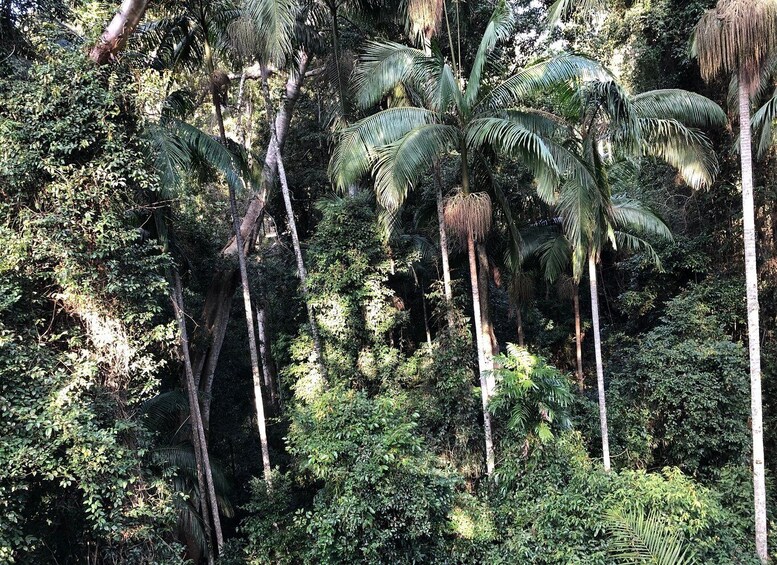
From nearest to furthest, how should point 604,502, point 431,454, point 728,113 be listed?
point 604,502 < point 431,454 < point 728,113

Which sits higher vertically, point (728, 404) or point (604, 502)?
point (728, 404)

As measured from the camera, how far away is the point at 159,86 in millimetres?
6930

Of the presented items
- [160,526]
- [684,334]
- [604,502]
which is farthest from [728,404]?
[160,526]

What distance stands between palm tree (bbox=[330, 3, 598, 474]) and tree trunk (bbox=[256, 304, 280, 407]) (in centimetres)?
797

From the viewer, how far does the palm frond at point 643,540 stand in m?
5.75

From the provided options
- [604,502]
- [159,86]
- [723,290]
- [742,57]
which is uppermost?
[159,86]

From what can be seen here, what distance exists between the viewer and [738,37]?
5910 mm

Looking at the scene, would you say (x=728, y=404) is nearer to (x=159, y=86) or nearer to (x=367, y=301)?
(x=367, y=301)

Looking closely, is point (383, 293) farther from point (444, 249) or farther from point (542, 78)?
point (542, 78)

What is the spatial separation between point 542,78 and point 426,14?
204 cm

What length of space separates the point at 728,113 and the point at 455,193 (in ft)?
21.0

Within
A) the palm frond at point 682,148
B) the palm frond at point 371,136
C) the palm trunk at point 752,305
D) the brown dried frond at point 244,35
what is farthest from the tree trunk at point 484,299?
the brown dried frond at point 244,35

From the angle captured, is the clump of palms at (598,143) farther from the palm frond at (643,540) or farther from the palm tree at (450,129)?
the palm frond at (643,540)

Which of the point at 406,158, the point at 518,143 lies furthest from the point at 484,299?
the point at 406,158
